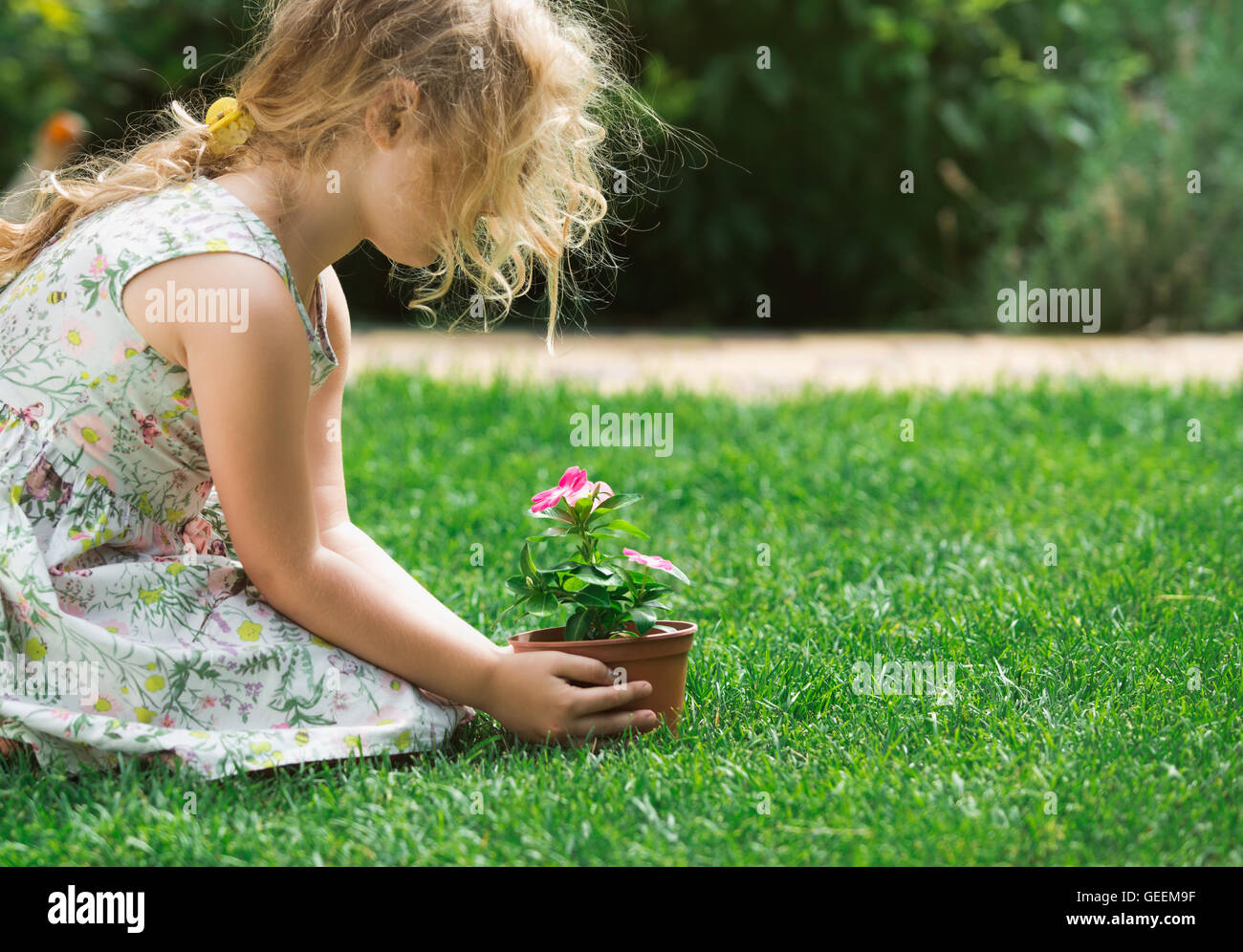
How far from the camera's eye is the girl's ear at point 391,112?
190 centimetres

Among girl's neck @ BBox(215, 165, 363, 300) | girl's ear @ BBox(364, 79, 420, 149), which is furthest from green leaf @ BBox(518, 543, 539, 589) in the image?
girl's ear @ BBox(364, 79, 420, 149)

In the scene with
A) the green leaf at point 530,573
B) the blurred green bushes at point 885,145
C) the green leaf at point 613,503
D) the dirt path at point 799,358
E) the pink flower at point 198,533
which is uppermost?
the blurred green bushes at point 885,145

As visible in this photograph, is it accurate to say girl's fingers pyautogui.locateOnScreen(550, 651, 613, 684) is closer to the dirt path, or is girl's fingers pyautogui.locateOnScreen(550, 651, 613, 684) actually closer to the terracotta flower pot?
the terracotta flower pot

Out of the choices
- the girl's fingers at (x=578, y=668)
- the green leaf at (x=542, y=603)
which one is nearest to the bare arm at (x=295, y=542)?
the girl's fingers at (x=578, y=668)

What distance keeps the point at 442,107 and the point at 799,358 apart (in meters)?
Result: 4.75

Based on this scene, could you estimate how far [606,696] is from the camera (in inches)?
75.9

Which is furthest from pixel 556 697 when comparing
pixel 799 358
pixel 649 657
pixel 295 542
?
pixel 799 358

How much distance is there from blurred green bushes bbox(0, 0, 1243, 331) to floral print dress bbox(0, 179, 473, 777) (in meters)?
5.80

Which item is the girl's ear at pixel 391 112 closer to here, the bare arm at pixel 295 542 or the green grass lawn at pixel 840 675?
the bare arm at pixel 295 542

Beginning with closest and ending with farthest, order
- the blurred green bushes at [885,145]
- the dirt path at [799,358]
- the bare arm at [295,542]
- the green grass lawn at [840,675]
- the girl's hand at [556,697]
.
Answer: the green grass lawn at [840,675]
the bare arm at [295,542]
the girl's hand at [556,697]
the dirt path at [799,358]
the blurred green bushes at [885,145]

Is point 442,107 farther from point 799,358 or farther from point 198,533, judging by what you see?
point 799,358

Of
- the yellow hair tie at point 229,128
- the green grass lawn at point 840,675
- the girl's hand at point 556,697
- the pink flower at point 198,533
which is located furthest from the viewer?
the pink flower at point 198,533
